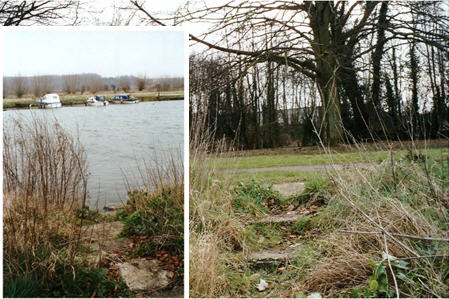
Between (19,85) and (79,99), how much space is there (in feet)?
1.30

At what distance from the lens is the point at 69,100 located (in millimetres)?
2990

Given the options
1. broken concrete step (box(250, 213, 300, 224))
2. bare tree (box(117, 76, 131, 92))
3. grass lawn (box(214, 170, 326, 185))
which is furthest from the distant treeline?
grass lawn (box(214, 170, 326, 185))

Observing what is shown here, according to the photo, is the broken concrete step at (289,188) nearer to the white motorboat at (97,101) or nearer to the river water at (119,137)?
the river water at (119,137)

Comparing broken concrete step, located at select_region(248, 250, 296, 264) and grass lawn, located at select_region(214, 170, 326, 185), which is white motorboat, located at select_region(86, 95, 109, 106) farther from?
grass lawn, located at select_region(214, 170, 326, 185)

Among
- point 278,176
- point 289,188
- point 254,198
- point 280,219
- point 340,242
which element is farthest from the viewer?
point 278,176

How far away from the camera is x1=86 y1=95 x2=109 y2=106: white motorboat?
3.03 meters

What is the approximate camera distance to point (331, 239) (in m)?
3.40

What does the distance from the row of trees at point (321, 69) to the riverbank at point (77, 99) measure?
273 centimetres

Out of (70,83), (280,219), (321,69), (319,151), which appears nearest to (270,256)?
(280,219)

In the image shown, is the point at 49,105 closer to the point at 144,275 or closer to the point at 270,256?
the point at 144,275

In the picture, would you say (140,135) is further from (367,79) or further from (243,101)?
(367,79)

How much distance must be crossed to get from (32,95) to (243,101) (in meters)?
4.33

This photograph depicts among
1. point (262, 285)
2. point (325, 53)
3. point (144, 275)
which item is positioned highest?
point (325, 53)

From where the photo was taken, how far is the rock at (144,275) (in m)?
2.92
